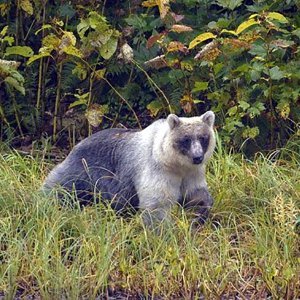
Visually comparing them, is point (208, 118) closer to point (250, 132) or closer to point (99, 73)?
point (250, 132)

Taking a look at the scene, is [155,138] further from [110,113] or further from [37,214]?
[110,113]

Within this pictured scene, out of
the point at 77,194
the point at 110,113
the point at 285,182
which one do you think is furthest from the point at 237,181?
the point at 110,113

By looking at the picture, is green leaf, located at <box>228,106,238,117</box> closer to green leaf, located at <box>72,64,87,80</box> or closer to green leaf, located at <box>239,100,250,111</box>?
green leaf, located at <box>239,100,250,111</box>

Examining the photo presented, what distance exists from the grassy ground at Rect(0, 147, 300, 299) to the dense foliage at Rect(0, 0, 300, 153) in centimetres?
108

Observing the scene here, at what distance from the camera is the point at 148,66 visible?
31.7ft

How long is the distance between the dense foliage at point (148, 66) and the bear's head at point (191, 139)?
1049 millimetres

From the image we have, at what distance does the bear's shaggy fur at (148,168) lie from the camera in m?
7.94

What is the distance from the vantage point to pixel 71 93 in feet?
33.2

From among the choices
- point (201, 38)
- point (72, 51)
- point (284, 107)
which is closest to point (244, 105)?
point (284, 107)

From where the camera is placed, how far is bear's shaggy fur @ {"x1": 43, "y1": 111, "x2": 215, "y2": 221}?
7.94 meters

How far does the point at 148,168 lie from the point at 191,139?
37cm

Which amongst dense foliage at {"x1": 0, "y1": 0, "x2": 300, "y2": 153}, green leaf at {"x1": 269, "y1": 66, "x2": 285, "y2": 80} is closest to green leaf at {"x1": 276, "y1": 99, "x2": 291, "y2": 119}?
dense foliage at {"x1": 0, "y1": 0, "x2": 300, "y2": 153}

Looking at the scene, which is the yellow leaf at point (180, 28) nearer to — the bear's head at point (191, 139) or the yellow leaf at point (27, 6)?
the bear's head at point (191, 139)

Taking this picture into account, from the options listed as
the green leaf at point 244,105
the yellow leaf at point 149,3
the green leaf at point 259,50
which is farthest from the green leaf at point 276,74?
the yellow leaf at point 149,3
